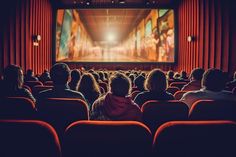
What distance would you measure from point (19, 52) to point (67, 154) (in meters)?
11.3

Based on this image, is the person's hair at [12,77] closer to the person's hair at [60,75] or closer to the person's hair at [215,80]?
the person's hair at [60,75]

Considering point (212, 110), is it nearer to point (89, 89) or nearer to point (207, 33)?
point (89, 89)

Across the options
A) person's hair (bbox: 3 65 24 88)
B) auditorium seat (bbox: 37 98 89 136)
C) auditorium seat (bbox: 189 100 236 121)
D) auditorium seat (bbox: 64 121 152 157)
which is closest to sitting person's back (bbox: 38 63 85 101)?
person's hair (bbox: 3 65 24 88)

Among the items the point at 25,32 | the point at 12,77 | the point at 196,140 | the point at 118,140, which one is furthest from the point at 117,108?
the point at 25,32

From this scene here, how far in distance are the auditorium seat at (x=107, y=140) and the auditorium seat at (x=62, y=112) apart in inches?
39.8

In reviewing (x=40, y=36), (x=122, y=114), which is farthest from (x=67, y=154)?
(x=40, y=36)

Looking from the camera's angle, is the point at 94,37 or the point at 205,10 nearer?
the point at 205,10

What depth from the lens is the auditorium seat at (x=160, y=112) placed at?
271cm

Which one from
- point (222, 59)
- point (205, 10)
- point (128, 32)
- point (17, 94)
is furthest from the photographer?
point (128, 32)

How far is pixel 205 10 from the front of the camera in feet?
43.3

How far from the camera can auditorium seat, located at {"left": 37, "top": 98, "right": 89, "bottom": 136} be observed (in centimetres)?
262

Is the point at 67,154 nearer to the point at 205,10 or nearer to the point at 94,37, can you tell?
the point at 205,10

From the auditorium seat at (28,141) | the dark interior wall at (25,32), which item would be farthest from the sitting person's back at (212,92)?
the dark interior wall at (25,32)

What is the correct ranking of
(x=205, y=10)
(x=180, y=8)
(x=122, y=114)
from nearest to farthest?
(x=122, y=114) → (x=205, y=10) → (x=180, y=8)
